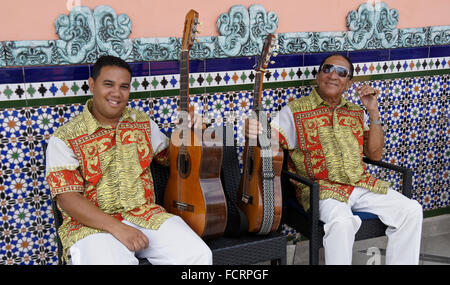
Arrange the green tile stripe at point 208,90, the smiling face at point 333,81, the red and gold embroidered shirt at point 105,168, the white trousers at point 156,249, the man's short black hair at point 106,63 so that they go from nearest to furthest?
1. the white trousers at point 156,249
2. the red and gold embroidered shirt at point 105,168
3. the man's short black hair at point 106,63
4. the green tile stripe at point 208,90
5. the smiling face at point 333,81

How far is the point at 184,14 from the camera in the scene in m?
3.00

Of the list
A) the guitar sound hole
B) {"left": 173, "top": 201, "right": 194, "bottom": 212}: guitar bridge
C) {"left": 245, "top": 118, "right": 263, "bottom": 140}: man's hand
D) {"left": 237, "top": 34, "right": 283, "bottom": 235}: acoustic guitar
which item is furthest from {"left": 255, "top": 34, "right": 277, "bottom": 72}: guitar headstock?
{"left": 173, "top": 201, "right": 194, "bottom": 212}: guitar bridge

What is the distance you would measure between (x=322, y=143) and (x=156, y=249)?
1302 millimetres

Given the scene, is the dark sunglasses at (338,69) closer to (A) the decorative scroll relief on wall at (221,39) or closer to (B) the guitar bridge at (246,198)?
(A) the decorative scroll relief on wall at (221,39)

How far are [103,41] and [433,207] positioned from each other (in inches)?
123

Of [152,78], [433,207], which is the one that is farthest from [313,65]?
[433,207]

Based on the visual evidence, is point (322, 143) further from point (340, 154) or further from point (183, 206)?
point (183, 206)

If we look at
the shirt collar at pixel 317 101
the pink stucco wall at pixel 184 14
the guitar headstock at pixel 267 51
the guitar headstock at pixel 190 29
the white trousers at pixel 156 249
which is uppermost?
the pink stucco wall at pixel 184 14

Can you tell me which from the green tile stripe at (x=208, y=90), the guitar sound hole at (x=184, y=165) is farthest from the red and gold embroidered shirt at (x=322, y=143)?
the guitar sound hole at (x=184, y=165)

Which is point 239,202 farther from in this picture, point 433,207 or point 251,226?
point 433,207

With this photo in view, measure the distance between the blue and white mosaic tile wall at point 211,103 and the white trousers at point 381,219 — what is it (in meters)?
0.84

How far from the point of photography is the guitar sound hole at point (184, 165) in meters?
2.63

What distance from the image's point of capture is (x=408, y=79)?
377cm

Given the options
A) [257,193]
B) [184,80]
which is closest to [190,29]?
[184,80]
